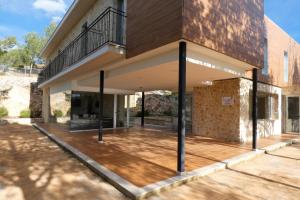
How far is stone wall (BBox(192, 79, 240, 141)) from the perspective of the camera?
9.30 m

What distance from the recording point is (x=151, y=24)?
5465 millimetres

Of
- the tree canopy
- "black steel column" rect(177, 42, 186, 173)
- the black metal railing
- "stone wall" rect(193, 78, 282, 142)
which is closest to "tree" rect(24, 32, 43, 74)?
the tree canopy

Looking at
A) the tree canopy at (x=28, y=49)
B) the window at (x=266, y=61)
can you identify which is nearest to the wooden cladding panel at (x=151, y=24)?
the window at (x=266, y=61)

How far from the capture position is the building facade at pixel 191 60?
5.22 meters

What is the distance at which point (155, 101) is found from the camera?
2216 cm

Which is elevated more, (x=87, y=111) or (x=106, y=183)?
(x=87, y=111)

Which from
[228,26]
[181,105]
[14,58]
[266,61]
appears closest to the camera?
[181,105]

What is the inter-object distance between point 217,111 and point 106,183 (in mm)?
7085

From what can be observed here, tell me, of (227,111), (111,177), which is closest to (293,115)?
(227,111)

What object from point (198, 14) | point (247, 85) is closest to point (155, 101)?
point (247, 85)

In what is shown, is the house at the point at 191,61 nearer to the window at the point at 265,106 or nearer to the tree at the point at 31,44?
the window at the point at 265,106

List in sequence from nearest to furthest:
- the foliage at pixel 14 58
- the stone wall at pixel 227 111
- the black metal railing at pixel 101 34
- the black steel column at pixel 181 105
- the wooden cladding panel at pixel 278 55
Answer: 1. the black steel column at pixel 181 105
2. the black metal railing at pixel 101 34
3. the stone wall at pixel 227 111
4. the wooden cladding panel at pixel 278 55
5. the foliage at pixel 14 58

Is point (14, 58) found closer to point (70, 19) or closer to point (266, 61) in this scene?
point (70, 19)

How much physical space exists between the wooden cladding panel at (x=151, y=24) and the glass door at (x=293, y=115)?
1219 centimetres
